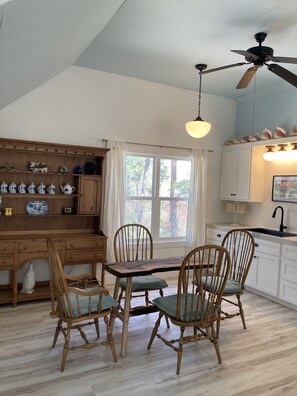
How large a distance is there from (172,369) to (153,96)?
3.69 m

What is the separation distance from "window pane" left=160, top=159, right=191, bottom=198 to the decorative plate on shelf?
5.92 feet

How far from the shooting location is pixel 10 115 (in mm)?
3871

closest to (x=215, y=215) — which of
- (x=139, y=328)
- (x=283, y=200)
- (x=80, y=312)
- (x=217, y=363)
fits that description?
(x=283, y=200)

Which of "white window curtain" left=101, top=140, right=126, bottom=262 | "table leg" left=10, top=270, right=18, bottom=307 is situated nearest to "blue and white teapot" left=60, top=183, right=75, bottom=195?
"white window curtain" left=101, top=140, right=126, bottom=262

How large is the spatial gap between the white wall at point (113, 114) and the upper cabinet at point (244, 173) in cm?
24

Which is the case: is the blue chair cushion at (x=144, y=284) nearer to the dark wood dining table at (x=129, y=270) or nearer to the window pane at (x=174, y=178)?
the dark wood dining table at (x=129, y=270)

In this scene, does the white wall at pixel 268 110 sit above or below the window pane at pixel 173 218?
above

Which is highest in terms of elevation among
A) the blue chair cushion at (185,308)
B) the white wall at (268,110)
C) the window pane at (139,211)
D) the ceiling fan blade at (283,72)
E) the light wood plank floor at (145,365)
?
the white wall at (268,110)

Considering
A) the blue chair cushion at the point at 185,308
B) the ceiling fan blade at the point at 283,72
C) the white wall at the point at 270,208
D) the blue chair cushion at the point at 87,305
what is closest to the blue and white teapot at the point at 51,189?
the blue chair cushion at the point at 87,305

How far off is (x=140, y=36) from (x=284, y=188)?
2921 mm

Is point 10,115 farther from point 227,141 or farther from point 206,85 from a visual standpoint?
point 227,141

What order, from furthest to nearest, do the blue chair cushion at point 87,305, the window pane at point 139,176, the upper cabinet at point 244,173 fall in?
the upper cabinet at point 244,173 → the window pane at point 139,176 → the blue chair cushion at point 87,305

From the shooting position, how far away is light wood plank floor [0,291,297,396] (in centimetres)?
222

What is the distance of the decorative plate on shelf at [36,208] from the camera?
397 centimetres
